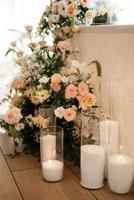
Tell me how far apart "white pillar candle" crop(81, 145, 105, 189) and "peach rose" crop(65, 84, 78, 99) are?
0.76 ft

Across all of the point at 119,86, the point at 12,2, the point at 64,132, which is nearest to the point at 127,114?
the point at 119,86

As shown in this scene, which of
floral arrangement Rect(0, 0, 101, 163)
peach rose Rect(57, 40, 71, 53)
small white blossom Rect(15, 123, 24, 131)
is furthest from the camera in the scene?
peach rose Rect(57, 40, 71, 53)

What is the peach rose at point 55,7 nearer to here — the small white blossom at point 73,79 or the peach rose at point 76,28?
the peach rose at point 76,28

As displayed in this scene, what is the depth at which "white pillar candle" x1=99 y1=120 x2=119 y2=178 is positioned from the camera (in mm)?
1283

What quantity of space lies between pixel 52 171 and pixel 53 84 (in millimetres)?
383

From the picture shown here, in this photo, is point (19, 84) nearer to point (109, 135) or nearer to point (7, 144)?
point (7, 144)

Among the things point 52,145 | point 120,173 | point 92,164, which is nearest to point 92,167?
point 92,164

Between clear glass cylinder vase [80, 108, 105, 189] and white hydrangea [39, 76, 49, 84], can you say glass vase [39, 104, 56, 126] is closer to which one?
white hydrangea [39, 76, 49, 84]

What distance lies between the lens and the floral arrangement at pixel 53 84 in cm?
139

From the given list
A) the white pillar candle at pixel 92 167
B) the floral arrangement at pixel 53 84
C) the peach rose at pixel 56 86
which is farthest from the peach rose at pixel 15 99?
the white pillar candle at pixel 92 167

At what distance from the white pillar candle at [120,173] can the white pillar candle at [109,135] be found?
0.08 metres

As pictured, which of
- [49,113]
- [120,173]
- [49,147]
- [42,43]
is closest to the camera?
[120,173]

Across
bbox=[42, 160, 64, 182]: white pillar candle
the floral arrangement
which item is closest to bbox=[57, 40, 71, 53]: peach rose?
the floral arrangement

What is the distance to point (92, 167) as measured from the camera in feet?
4.00
